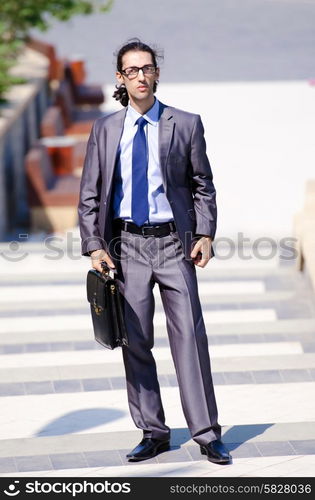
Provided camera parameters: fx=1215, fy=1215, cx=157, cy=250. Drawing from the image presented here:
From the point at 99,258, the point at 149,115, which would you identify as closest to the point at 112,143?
the point at 149,115

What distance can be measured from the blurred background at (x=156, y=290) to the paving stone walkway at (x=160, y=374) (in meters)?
0.01

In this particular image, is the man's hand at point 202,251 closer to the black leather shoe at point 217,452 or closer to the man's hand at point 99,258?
the man's hand at point 99,258

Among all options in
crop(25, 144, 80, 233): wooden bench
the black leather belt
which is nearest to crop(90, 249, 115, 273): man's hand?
the black leather belt

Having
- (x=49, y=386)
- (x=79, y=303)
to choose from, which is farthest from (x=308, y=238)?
(x=49, y=386)

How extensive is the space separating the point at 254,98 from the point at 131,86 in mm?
16629

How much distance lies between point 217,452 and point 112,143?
1.45 m

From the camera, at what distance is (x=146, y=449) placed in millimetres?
5520

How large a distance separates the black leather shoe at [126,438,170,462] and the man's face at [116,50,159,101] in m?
1.57

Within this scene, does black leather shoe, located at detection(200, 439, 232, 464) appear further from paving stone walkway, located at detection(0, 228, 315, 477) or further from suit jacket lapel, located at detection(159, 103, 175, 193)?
suit jacket lapel, located at detection(159, 103, 175, 193)

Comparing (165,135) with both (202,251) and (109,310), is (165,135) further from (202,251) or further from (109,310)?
(109,310)

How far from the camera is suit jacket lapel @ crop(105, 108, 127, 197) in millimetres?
5281

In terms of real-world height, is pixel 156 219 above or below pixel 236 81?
above

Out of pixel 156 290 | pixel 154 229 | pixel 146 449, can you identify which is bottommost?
pixel 156 290

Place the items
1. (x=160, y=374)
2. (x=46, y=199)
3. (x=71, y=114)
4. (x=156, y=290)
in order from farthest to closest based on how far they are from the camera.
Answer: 1. (x=71, y=114)
2. (x=46, y=199)
3. (x=156, y=290)
4. (x=160, y=374)
